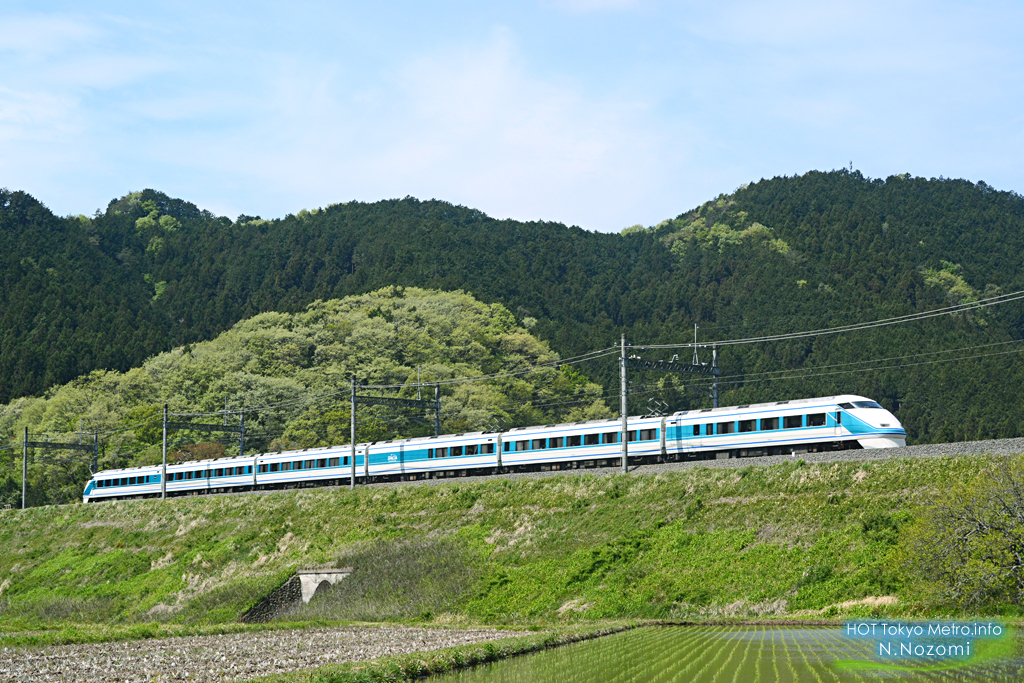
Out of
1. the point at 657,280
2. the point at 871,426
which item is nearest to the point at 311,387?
the point at 657,280

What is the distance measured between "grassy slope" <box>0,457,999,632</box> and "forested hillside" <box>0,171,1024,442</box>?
47.5 metres

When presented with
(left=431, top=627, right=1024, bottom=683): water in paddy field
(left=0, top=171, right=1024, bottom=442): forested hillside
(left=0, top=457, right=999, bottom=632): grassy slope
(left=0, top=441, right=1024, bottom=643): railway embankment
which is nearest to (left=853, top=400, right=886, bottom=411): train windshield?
(left=0, top=441, right=1024, bottom=643): railway embankment

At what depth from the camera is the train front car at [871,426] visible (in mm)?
38656

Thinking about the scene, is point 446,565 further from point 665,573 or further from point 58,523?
point 58,523

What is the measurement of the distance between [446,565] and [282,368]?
67586mm

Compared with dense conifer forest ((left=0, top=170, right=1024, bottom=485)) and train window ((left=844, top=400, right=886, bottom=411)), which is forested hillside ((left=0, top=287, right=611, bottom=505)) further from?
train window ((left=844, top=400, right=886, bottom=411))

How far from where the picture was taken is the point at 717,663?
748 inches

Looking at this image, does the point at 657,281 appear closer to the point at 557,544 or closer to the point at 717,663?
the point at 557,544

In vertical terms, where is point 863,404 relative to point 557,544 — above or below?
above

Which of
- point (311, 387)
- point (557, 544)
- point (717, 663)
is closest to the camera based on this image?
point (717, 663)

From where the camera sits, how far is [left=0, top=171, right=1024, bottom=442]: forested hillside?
9162 cm

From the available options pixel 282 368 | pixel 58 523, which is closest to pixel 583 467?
pixel 58 523

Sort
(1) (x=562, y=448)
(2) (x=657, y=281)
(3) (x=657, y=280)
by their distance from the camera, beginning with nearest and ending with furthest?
1. (1) (x=562, y=448)
2. (2) (x=657, y=281)
3. (3) (x=657, y=280)

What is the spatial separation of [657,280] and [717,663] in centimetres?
11753
